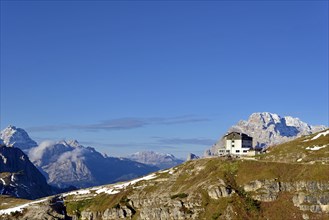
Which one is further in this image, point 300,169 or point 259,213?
point 300,169

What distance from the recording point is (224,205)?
185000 millimetres

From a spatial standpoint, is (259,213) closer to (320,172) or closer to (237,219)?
(237,219)

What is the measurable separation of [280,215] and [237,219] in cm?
1630

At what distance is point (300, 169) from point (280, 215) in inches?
1071

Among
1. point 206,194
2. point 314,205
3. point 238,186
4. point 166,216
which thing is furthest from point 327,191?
point 166,216

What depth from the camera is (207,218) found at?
183 m

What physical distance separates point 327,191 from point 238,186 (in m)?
36.1

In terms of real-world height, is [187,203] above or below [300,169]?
below

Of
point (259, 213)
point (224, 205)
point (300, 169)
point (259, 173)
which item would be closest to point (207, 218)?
point (224, 205)

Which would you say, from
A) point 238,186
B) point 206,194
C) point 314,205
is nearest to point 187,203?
point 206,194

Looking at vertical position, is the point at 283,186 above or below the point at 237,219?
above

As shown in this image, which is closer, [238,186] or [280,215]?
[280,215]

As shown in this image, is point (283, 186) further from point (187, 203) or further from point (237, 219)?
point (187, 203)

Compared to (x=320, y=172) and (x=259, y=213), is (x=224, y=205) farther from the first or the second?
(x=320, y=172)
